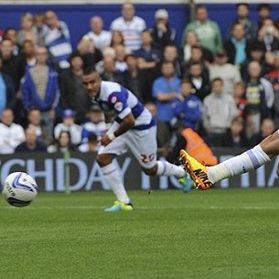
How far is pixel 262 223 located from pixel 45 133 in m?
9.49

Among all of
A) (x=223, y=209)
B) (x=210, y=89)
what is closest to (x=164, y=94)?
(x=210, y=89)

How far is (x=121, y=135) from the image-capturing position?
658 inches

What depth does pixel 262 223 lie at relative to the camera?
13383 millimetres

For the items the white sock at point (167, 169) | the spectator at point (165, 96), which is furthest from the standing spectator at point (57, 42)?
the white sock at point (167, 169)

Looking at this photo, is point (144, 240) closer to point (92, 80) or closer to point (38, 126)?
point (92, 80)

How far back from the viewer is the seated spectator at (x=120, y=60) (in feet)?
74.1

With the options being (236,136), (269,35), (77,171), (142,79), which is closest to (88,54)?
(142,79)

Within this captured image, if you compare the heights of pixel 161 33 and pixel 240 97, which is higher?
pixel 161 33

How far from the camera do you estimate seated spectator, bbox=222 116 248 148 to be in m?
22.5

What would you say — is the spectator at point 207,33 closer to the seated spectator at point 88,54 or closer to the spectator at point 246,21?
the spectator at point 246,21

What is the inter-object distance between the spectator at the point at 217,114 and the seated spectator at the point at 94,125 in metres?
1.96

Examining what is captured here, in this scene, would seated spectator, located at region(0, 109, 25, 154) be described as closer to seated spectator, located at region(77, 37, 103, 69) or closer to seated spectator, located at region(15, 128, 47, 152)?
seated spectator, located at region(15, 128, 47, 152)

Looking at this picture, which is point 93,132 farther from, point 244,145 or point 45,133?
point 244,145

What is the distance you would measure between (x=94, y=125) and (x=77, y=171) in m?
1.10
